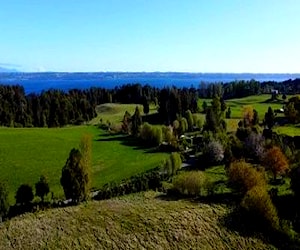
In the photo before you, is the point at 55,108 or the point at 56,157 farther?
the point at 55,108

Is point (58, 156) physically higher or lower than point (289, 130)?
lower

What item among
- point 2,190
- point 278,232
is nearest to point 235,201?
point 278,232

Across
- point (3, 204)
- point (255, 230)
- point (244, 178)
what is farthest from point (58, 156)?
point (255, 230)

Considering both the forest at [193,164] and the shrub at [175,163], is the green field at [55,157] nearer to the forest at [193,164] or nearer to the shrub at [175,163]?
the forest at [193,164]

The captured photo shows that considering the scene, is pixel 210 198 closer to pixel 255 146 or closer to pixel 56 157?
pixel 255 146

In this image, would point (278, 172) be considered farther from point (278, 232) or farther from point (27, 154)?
point (27, 154)

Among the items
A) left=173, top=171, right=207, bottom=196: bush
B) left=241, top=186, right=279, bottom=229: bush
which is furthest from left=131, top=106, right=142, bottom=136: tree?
left=241, top=186, right=279, bottom=229: bush

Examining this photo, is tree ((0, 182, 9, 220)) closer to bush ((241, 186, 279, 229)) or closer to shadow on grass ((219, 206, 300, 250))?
shadow on grass ((219, 206, 300, 250))
